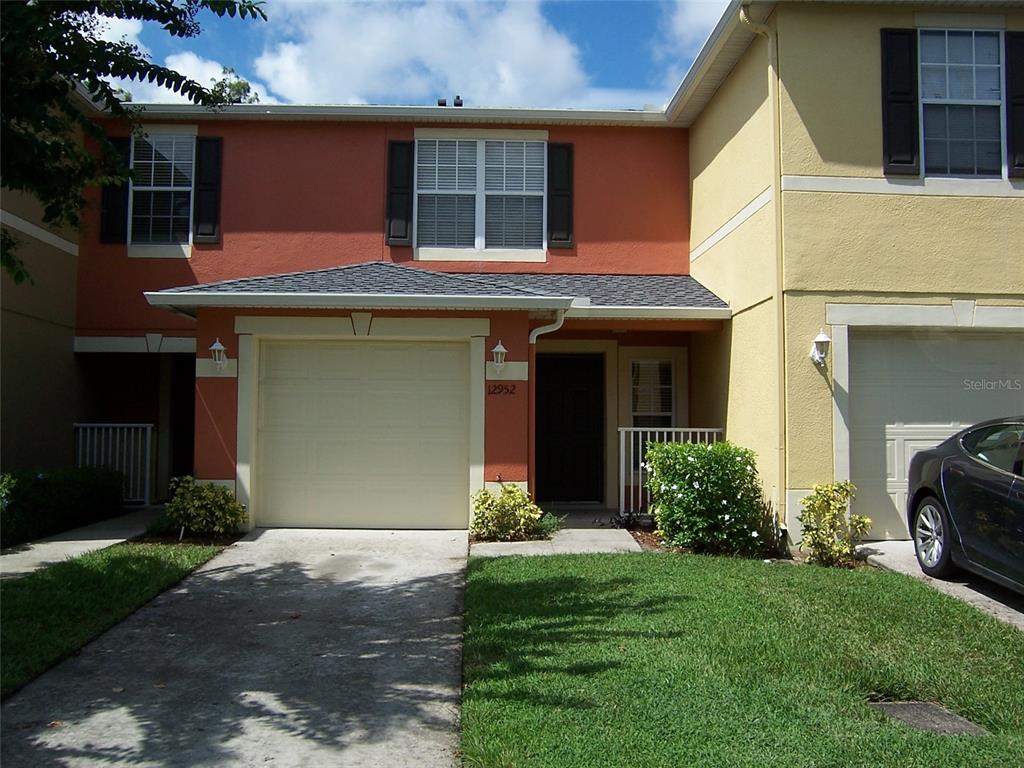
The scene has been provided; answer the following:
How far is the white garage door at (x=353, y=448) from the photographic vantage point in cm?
A: 978

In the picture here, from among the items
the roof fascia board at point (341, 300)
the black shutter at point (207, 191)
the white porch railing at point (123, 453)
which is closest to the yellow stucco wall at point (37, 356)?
the white porch railing at point (123, 453)

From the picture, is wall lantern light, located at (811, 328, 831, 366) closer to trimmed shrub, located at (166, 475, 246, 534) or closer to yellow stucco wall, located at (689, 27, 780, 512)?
yellow stucco wall, located at (689, 27, 780, 512)

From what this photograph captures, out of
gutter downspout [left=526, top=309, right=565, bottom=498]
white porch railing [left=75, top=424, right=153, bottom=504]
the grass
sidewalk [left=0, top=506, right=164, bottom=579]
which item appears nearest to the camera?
the grass

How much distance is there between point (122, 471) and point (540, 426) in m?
6.15

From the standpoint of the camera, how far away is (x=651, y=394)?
12.3 metres

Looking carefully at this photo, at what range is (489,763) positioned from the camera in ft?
12.5

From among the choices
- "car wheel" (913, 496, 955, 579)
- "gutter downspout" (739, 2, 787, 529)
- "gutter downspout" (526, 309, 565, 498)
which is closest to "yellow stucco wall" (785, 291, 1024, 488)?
"gutter downspout" (739, 2, 787, 529)

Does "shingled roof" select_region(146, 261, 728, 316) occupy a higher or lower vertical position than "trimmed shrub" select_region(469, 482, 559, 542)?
higher

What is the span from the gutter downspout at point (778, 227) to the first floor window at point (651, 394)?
3.74 m

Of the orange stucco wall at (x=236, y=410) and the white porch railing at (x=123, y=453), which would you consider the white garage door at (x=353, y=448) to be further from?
the white porch railing at (x=123, y=453)

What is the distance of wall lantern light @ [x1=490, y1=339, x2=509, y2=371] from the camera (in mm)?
9578

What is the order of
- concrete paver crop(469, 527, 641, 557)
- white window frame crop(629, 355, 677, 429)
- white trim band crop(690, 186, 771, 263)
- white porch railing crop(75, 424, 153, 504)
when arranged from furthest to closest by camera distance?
white window frame crop(629, 355, 677, 429) → white porch railing crop(75, 424, 153, 504) → white trim band crop(690, 186, 771, 263) → concrete paver crop(469, 527, 641, 557)

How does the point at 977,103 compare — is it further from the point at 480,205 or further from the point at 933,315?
the point at 480,205

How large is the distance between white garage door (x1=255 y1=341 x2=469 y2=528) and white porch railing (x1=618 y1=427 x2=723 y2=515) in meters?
2.09
